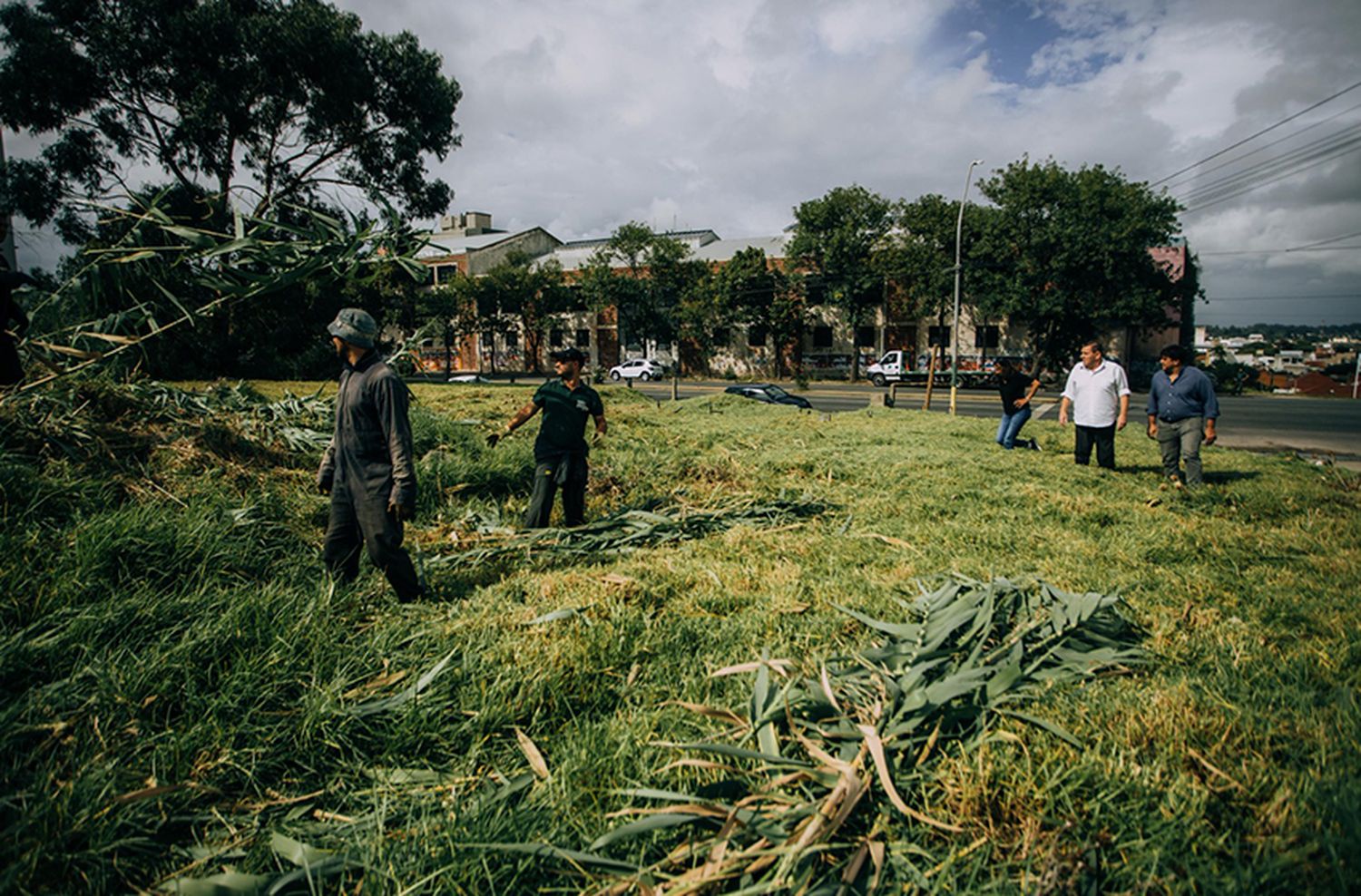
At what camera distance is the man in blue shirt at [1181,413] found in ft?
22.3

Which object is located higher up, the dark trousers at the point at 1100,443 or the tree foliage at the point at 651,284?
the tree foliage at the point at 651,284

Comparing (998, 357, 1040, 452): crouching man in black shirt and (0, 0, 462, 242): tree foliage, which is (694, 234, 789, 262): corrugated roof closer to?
(0, 0, 462, 242): tree foliage

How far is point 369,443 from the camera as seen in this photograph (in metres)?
3.71

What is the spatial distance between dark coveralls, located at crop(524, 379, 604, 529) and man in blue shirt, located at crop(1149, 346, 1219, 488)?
599 centimetres

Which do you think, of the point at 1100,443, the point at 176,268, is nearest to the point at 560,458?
the point at 176,268

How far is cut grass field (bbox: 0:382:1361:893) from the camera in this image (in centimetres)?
177

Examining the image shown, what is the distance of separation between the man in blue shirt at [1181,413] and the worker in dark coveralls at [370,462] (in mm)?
7246

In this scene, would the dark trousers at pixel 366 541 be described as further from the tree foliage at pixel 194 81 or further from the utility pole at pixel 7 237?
the tree foliage at pixel 194 81

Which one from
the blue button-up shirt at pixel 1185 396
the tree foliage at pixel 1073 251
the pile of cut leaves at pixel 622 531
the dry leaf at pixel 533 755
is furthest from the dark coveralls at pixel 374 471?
the tree foliage at pixel 1073 251

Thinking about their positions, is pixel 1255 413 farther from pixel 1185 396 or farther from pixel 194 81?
pixel 194 81

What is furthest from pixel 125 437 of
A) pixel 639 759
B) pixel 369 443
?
pixel 639 759

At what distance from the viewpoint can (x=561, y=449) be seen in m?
5.40

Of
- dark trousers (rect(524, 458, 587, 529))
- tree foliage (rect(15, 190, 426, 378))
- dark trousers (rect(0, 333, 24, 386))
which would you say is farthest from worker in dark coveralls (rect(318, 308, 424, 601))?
dark trousers (rect(0, 333, 24, 386))

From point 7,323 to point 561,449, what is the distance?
3.75 metres
